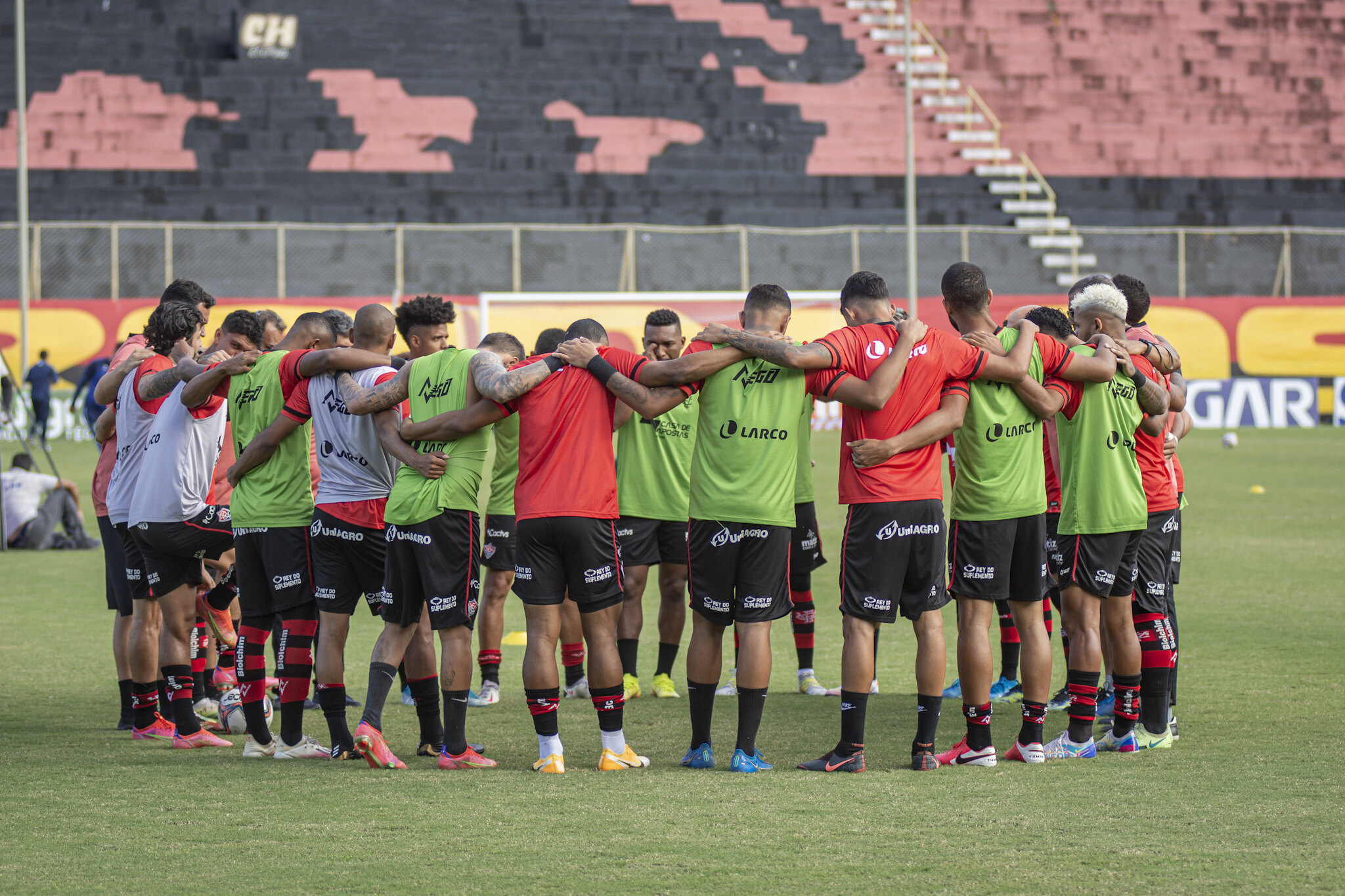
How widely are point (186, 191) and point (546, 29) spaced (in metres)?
10.4

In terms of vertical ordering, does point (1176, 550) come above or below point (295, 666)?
above

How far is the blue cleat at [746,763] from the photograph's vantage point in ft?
19.9

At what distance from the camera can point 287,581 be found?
21.6ft

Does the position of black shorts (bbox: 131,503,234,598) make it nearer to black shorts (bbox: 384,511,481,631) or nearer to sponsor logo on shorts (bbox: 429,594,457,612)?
black shorts (bbox: 384,511,481,631)

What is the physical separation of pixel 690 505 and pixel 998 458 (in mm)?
1436

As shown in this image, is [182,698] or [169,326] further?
[169,326]

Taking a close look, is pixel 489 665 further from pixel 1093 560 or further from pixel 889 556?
pixel 1093 560

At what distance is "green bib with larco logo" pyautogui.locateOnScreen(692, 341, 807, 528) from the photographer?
6172mm

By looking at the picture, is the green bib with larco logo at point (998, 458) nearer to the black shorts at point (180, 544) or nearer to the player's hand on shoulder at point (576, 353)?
the player's hand on shoulder at point (576, 353)

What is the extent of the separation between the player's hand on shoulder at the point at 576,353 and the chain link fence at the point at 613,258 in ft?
79.6

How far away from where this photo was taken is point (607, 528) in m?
6.29

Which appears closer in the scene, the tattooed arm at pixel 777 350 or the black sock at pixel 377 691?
the tattooed arm at pixel 777 350

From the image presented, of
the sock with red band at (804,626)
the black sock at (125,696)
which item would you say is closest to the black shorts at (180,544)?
the black sock at (125,696)

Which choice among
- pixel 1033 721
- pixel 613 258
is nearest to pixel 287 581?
pixel 1033 721
